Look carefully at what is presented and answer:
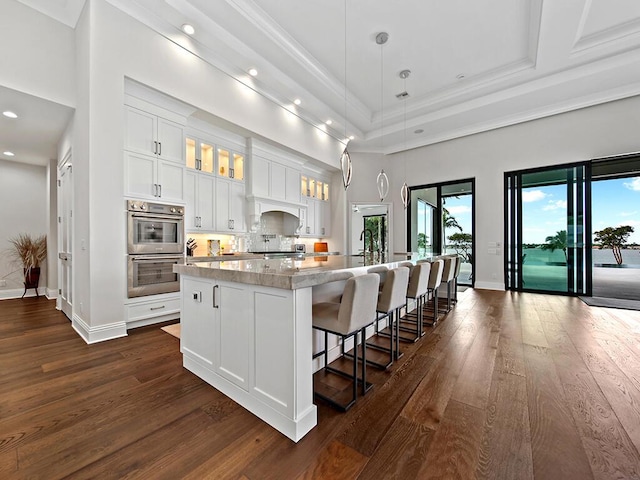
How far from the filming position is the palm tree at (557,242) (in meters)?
5.48

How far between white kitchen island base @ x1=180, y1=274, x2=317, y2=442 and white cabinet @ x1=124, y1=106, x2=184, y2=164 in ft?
7.49

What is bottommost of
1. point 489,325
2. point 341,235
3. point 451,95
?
point 489,325

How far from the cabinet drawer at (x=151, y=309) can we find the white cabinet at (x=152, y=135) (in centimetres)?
187

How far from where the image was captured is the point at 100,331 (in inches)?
115

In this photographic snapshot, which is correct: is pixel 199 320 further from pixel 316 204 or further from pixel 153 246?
pixel 316 204

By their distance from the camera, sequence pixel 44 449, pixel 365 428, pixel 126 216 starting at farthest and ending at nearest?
pixel 126 216 → pixel 365 428 → pixel 44 449

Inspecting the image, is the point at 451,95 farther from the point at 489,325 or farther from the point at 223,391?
the point at 223,391

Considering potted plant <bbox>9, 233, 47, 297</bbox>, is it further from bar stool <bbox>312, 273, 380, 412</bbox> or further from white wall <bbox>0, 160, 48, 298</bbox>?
bar stool <bbox>312, 273, 380, 412</bbox>

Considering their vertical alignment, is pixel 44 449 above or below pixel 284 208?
below

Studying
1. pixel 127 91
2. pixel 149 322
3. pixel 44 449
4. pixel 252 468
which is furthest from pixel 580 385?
pixel 127 91

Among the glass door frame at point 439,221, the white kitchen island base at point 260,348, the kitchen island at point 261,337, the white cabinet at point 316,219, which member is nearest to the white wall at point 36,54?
the kitchen island at point 261,337

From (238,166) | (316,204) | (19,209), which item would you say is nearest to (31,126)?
(19,209)

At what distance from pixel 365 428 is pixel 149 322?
3117 mm

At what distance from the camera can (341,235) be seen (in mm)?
7145
